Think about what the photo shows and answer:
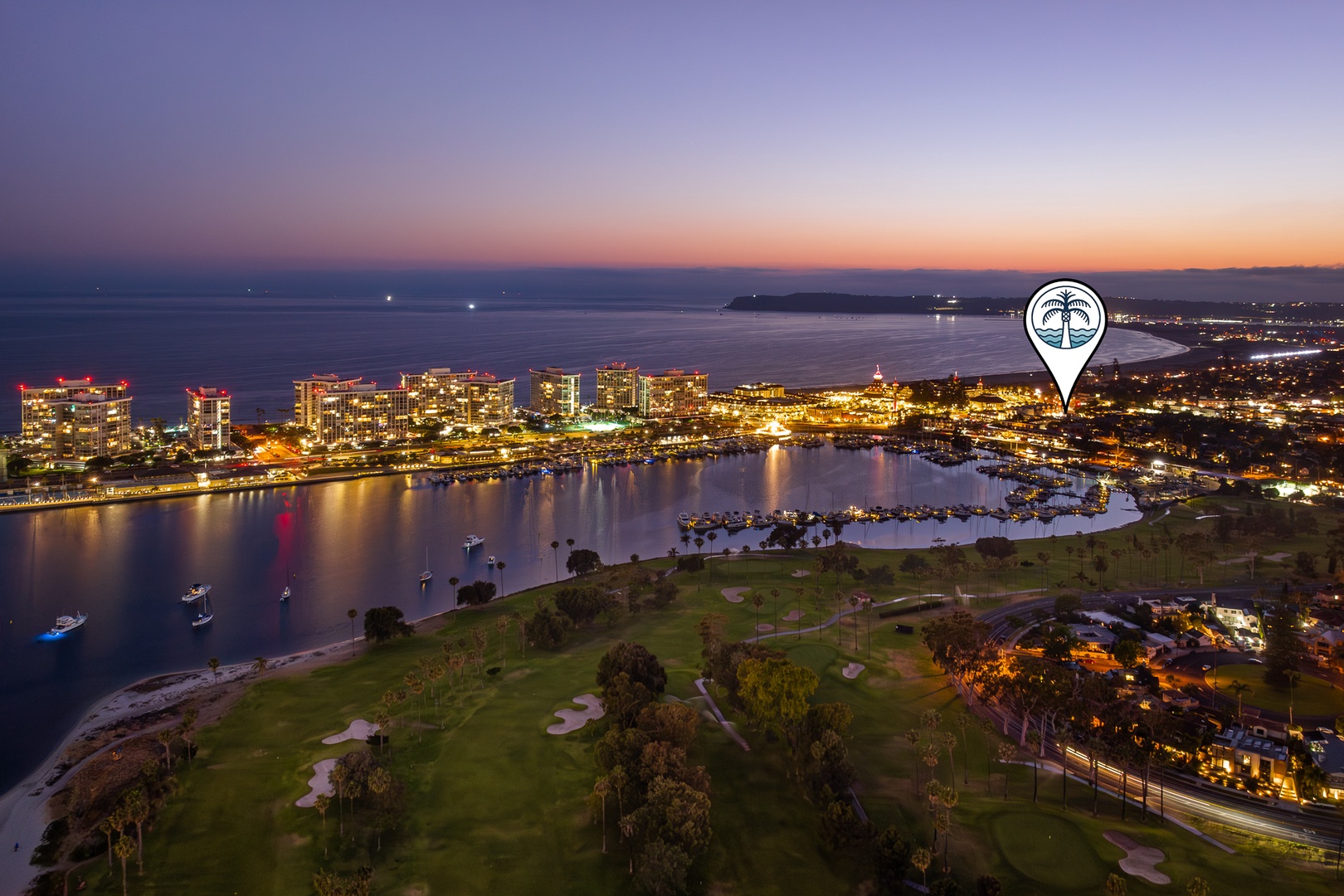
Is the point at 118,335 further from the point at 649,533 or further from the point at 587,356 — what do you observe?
the point at 649,533

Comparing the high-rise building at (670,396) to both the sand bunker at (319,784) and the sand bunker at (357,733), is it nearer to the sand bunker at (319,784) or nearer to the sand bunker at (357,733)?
the sand bunker at (357,733)

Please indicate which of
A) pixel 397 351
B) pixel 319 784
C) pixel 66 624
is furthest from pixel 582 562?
pixel 397 351

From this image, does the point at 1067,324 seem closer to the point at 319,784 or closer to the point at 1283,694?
the point at 1283,694

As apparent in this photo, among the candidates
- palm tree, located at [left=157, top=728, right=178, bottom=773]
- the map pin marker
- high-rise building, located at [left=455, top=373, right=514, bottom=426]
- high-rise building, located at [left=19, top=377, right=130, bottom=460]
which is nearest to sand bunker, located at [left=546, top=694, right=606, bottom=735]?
palm tree, located at [left=157, top=728, right=178, bottom=773]

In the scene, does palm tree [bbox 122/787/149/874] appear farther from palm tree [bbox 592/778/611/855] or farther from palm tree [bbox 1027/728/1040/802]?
palm tree [bbox 1027/728/1040/802]

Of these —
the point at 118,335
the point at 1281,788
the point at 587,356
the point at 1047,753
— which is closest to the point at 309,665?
the point at 1047,753
